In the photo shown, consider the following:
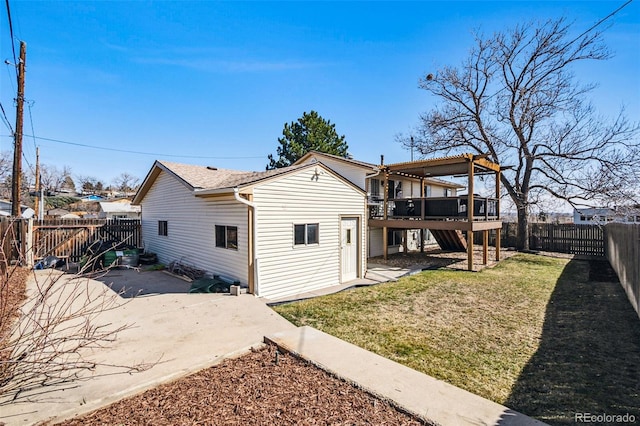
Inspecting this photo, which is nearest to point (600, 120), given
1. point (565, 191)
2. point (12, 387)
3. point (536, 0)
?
point (565, 191)

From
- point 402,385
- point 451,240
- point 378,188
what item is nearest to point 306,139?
point 378,188

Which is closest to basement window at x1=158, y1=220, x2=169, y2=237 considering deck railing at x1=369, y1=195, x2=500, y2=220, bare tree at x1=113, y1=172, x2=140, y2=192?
deck railing at x1=369, y1=195, x2=500, y2=220

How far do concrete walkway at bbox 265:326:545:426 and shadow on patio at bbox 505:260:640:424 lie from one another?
0.61 meters

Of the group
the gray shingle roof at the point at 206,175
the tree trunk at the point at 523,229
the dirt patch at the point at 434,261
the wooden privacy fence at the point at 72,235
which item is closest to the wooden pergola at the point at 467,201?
the dirt patch at the point at 434,261

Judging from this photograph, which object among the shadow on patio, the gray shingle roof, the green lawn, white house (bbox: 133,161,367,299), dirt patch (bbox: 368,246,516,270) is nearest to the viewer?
the shadow on patio

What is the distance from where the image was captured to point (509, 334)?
218 inches

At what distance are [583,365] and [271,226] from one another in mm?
6401

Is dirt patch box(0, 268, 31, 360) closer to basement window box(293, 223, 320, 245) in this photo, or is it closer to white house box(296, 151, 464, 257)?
basement window box(293, 223, 320, 245)

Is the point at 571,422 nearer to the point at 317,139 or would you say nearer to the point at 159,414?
the point at 159,414

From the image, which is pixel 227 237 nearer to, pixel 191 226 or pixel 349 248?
pixel 191 226

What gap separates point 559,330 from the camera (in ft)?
18.9

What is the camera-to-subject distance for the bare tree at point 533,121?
1558 centimetres

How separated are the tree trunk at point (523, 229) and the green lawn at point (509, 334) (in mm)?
8847
